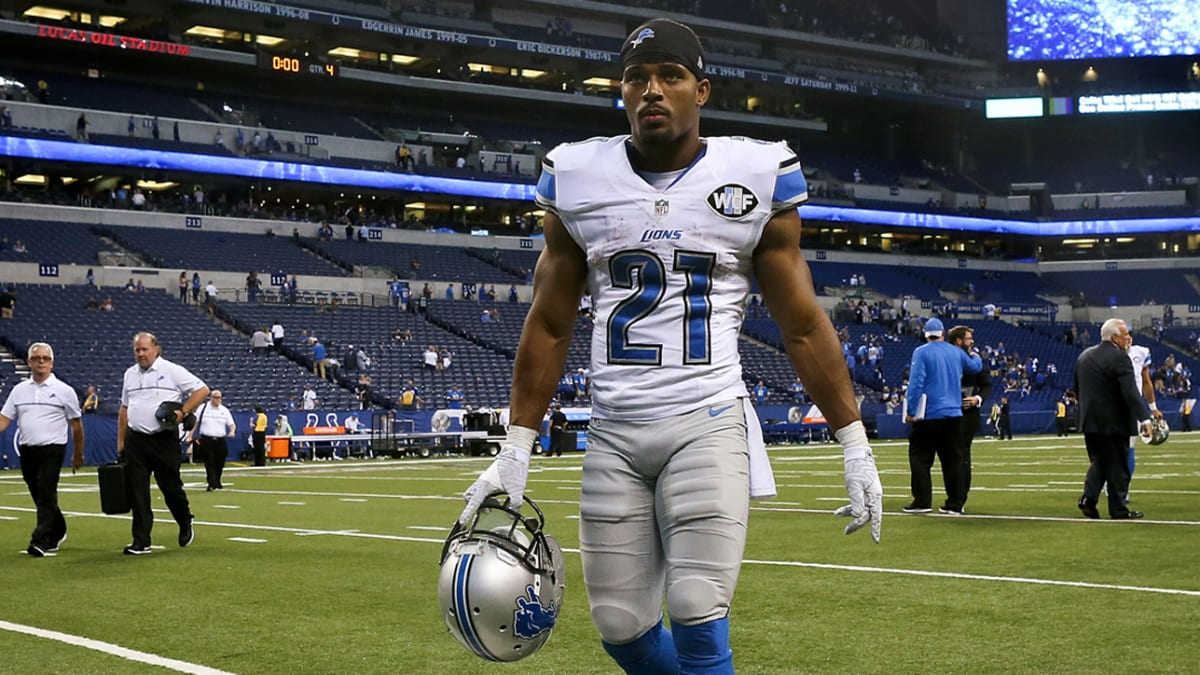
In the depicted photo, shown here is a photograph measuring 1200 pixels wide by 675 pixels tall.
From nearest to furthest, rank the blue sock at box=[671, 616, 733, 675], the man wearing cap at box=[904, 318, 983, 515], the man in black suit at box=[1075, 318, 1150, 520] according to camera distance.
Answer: the blue sock at box=[671, 616, 733, 675]
the man in black suit at box=[1075, 318, 1150, 520]
the man wearing cap at box=[904, 318, 983, 515]

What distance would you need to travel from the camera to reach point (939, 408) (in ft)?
45.6

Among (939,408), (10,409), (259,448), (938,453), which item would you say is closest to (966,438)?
(938,453)

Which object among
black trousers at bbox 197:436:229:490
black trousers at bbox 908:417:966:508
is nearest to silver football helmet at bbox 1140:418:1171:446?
black trousers at bbox 908:417:966:508

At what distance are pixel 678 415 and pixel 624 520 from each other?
35 cm

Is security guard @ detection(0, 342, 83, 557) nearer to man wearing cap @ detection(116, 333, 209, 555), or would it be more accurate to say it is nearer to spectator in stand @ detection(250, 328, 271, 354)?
man wearing cap @ detection(116, 333, 209, 555)

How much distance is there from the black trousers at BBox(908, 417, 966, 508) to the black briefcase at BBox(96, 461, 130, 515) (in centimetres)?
746

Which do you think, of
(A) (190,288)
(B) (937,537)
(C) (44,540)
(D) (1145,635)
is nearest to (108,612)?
(C) (44,540)

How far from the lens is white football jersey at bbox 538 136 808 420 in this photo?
13.7 ft

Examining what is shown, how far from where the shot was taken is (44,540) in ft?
39.9

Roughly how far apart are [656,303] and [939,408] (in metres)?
10.2

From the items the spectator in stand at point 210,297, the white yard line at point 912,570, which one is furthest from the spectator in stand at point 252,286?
the white yard line at point 912,570

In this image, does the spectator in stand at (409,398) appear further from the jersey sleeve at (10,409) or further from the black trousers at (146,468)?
the black trousers at (146,468)

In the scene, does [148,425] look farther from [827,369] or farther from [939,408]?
[827,369]

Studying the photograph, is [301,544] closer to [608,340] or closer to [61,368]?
[608,340]
